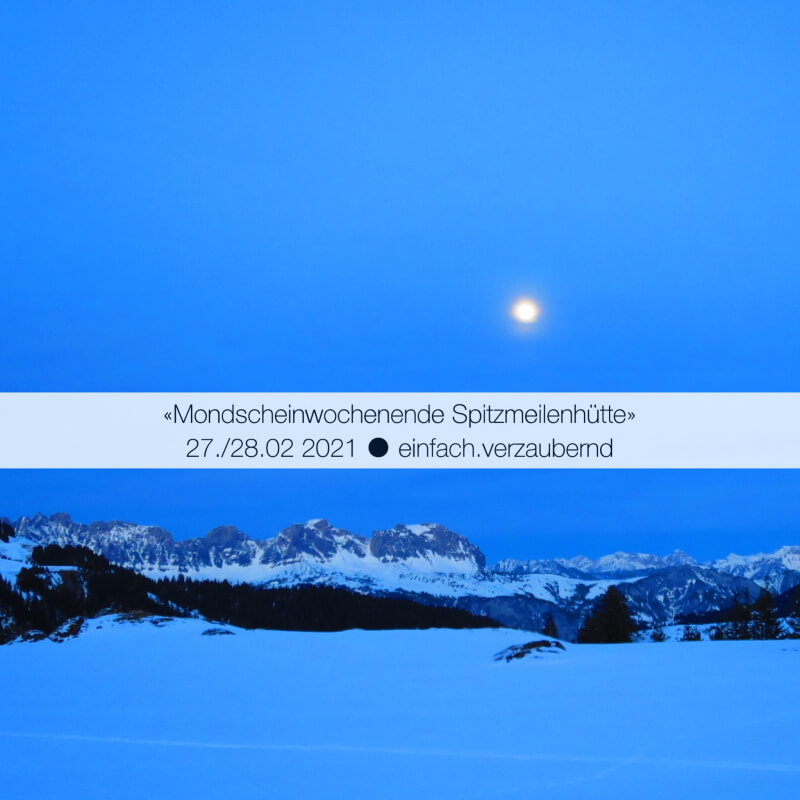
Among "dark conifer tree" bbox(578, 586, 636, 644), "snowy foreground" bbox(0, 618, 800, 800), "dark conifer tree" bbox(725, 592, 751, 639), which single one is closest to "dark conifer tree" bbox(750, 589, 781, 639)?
"dark conifer tree" bbox(725, 592, 751, 639)

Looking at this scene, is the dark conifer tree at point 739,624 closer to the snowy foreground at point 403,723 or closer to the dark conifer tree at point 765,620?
the dark conifer tree at point 765,620

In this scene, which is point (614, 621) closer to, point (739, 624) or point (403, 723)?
point (739, 624)

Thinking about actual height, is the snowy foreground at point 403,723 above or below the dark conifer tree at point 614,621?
below

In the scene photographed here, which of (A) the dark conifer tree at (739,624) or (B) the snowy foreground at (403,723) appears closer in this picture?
(B) the snowy foreground at (403,723)

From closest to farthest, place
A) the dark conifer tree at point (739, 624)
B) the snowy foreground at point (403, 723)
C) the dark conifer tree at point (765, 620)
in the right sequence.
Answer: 1. the snowy foreground at point (403, 723)
2. the dark conifer tree at point (765, 620)
3. the dark conifer tree at point (739, 624)

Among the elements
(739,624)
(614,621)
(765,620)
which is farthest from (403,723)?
(739,624)

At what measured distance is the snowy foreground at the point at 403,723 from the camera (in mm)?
8633

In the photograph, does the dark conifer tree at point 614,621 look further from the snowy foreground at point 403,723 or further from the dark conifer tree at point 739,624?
the snowy foreground at point 403,723

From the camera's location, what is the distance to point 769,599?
141ft

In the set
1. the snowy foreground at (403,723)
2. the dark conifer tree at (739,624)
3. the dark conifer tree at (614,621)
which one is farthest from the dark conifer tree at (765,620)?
the snowy foreground at (403,723)

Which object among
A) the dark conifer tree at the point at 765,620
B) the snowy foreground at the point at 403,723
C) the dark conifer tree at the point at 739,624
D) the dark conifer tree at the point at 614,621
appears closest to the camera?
the snowy foreground at the point at 403,723

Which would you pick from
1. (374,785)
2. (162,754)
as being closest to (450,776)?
(374,785)

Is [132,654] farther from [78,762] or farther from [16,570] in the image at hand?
[16,570]

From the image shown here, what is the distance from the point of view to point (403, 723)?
36.6 ft
